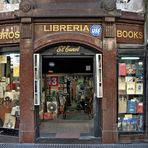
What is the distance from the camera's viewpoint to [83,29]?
12633mm

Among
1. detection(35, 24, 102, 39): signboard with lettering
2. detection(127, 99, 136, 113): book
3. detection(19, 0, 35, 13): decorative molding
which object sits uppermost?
detection(19, 0, 35, 13): decorative molding

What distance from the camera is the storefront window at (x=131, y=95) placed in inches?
514

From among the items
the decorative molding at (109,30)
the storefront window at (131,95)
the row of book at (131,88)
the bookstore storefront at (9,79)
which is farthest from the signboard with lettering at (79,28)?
the row of book at (131,88)

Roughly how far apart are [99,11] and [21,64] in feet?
9.27

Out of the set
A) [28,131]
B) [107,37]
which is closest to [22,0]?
[107,37]

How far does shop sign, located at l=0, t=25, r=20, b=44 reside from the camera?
42.0 feet

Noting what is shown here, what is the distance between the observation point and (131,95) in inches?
520

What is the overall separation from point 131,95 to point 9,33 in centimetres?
427

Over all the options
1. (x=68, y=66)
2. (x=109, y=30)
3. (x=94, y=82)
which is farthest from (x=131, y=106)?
(x=68, y=66)

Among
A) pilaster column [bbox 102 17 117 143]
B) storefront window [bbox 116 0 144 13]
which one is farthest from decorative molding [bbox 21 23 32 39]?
storefront window [bbox 116 0 144 13]

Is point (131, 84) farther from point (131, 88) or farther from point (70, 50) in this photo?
point (70, 50)

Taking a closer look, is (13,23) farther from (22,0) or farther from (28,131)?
(28,131)

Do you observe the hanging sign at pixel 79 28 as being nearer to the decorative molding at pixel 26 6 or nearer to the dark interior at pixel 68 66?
the decorative molding at pixel 26 6

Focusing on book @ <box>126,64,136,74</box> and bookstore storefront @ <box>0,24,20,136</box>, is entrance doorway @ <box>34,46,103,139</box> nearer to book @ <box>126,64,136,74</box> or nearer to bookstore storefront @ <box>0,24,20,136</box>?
bookstore storefront @ <box>0,24,20,136</box>
